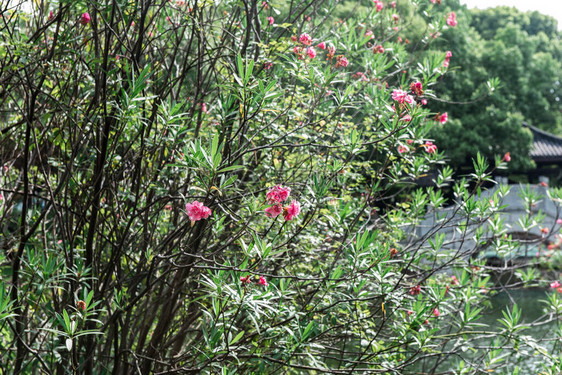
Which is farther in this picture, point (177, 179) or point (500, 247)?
point (500, 247)

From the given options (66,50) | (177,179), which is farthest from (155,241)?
(66,50)

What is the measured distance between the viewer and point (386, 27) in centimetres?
409

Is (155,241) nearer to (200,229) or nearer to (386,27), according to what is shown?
(200,229)

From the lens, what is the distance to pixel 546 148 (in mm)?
17641

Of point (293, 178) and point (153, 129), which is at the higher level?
point (153, 129)

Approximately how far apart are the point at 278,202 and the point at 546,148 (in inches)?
704

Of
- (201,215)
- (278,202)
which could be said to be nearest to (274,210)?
(278,202)

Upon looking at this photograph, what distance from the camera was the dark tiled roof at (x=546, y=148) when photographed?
56.8 feet

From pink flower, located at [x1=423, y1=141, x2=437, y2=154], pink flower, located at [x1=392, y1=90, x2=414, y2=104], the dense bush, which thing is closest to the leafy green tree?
pink flower, located at [x1=423, y1=141, x2=437, y2=154]

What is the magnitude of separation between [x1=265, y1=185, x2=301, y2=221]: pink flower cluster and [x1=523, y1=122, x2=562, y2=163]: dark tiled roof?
1660 cm

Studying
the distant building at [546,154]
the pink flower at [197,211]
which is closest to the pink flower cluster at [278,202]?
the pink flower at [197,211]

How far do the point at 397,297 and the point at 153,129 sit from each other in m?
1.29

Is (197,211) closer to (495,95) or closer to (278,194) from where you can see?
(278,194)

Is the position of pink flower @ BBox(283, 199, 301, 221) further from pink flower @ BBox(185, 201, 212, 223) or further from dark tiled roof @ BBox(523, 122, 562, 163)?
dark tiled roof @ BBox(523, 122, 562, 163)
